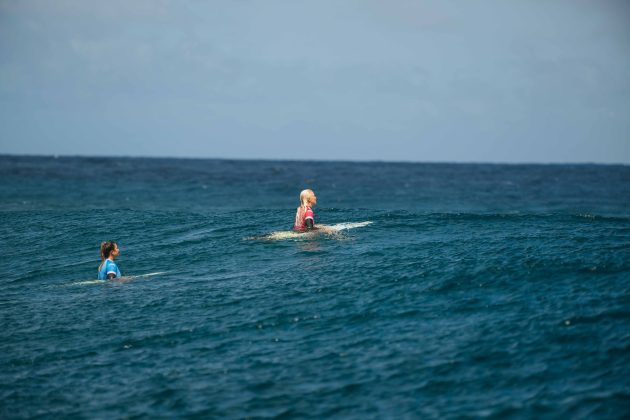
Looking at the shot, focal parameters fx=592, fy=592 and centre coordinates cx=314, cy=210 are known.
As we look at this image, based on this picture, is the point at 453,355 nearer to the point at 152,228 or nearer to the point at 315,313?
the point at 315,313

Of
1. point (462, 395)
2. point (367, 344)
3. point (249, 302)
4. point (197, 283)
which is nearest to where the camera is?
point (462, 395)

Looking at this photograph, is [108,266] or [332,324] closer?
[332,324]

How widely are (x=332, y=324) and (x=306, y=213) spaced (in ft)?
29.4

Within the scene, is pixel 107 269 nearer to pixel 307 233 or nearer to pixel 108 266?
pixel 108 266

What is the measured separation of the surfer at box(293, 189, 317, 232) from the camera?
21.6m

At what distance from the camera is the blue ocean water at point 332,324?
1055 centimetres

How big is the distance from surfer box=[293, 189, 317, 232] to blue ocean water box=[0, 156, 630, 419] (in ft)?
1.92

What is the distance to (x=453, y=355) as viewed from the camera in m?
11.8

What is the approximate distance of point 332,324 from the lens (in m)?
13.8

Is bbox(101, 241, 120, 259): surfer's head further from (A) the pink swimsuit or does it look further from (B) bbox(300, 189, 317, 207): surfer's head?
(A) the pink swimsuit

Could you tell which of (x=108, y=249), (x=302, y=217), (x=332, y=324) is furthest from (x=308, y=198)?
(x=332, y=324)

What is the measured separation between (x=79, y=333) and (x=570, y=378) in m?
10.9

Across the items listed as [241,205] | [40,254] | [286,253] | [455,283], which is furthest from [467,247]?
[241,205]

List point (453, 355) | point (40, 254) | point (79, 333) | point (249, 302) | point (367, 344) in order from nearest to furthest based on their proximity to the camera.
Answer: point (453, 355), point (367, 344), point (79, 333), point (249, 302), point (40, 254)
